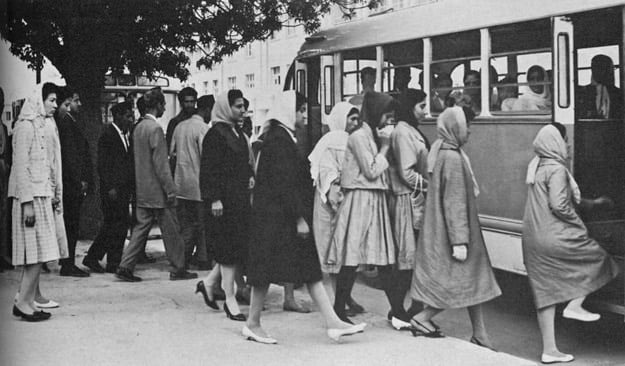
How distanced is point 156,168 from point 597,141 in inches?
170

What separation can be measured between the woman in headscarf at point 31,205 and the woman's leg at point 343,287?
7.35 ft

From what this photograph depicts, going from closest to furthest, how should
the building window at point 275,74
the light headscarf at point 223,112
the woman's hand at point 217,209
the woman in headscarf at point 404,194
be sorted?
1. the woman in headscarf at point 404,194
2. the woman's hand at point 217,209
3. the light headscarf at point 223,112
4. the building window at point 275,74

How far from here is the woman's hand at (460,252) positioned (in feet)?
21.2

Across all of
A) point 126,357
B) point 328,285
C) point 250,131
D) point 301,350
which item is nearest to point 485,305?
point 328,285

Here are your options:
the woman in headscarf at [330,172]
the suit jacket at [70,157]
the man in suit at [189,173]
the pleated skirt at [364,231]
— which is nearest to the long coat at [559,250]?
the pleated skirt at [364,231]

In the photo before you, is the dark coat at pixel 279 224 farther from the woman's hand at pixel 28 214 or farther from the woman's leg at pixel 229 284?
the woman's hand at pixel 28 214

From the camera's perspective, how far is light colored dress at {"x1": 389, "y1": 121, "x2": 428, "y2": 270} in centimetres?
705

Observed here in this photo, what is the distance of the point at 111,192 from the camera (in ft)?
31.0

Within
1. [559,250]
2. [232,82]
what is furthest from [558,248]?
[232,82]

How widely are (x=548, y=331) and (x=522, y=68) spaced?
295cm

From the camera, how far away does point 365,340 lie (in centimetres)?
661

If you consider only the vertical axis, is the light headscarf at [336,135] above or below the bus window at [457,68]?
below

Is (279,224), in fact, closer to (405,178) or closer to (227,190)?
(227,190)

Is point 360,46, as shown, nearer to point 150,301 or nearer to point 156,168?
point 156,168
